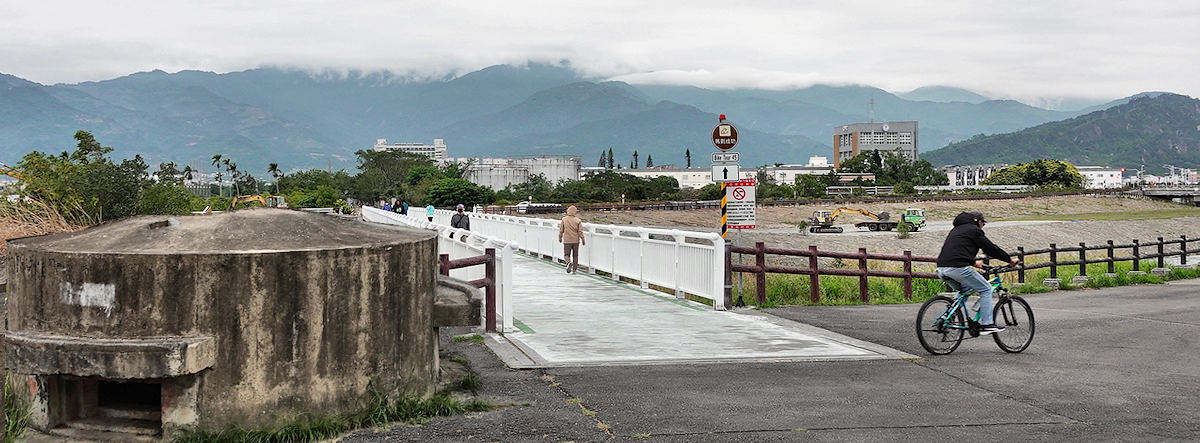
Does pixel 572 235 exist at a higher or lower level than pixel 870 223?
higher

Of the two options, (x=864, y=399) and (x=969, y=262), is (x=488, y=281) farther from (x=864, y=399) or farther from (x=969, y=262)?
(x=969, y=262)

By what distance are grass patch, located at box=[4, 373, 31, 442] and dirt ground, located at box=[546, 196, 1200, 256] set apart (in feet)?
109

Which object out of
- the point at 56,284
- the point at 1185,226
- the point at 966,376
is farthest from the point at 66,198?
the point at 1185,226

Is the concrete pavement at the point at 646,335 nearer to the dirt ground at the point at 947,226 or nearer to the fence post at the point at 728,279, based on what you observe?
the fence post at the point at 728,279

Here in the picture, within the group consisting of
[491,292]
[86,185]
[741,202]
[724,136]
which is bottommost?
[491,292]

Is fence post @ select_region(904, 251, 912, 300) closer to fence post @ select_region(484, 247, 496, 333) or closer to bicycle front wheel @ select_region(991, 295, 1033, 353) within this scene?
bicycle front wheel @ select_region(991, 295, 1033, 353)

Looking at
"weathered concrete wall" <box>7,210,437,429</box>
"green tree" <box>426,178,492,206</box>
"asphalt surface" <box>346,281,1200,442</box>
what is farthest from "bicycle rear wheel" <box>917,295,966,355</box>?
"green tree" <box>426,178,492,206</box>

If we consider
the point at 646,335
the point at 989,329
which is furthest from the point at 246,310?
the point at 989,329

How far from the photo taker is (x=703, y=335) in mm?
11227

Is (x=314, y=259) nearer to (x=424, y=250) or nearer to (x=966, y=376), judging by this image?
(x=424, y=250)

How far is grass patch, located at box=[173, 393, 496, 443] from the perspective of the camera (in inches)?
245

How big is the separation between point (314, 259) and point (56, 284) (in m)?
1.65

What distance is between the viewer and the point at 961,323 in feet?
33.6

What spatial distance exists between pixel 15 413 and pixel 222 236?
1.93 meters
